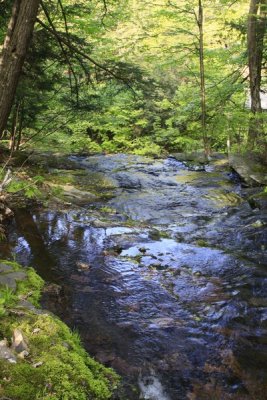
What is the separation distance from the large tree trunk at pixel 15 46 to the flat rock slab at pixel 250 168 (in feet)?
23.2

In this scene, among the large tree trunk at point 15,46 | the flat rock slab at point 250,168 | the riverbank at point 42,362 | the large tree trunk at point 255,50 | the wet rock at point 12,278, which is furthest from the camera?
the large tree trunk at point 255,50

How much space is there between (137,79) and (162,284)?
3.29m

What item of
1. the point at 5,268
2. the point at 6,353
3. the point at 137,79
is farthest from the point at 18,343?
the point at 137,79

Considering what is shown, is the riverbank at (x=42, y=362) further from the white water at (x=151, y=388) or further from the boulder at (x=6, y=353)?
the white water at (x=151, y=388)

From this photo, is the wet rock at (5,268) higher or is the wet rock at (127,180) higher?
the wet rock at (127,180)

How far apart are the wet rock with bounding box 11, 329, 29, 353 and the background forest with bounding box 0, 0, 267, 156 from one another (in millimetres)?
4045

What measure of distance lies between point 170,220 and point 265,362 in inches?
185

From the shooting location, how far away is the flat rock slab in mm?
9884

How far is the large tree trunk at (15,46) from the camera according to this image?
454 cm

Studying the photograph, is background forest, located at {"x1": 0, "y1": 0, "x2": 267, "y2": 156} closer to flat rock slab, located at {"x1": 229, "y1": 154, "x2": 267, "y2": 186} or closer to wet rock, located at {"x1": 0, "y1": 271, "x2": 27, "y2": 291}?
flat rock slab, located at {"x1": 229, "y1": 154, "x2": 267, "y2": 186}

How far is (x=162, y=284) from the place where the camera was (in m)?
4.79

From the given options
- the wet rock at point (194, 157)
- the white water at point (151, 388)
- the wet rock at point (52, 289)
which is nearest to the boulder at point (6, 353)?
the white water at point (151, 388)

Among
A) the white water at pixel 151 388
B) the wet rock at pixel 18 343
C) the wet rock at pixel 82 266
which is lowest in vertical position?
the white water at pixel 151 388

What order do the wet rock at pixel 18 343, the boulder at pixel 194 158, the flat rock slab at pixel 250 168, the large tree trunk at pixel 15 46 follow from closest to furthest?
the wet rock at pixel 18 343
the large tree trunk at pixel 15 46
the flat rock slab at pixel 250 168
the boulder at pixel 194 158
